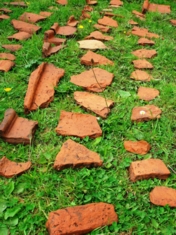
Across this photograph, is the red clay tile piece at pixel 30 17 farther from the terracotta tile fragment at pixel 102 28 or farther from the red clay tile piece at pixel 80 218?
the red clay tile piece at pixel 80 218

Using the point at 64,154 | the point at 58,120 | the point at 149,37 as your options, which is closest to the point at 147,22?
the point at 149,37

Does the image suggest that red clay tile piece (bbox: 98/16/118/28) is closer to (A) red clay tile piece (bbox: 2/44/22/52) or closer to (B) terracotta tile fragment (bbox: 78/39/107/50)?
(B) terracotta tile fragment (bbox: 78/39/107/50)

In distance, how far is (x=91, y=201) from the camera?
185 centimetres

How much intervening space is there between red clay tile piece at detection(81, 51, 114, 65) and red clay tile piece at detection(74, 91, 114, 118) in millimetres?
490

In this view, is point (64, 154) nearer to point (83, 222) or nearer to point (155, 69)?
point (83, 222)

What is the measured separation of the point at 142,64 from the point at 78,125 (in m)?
1.13

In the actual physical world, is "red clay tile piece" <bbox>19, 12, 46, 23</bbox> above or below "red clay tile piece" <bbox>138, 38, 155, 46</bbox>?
above

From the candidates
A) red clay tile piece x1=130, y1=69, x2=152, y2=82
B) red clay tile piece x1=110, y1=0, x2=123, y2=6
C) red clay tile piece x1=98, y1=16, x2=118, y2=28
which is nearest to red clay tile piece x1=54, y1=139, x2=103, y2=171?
red clay tile piece x1=130, y1=69, x2=152, y2=82

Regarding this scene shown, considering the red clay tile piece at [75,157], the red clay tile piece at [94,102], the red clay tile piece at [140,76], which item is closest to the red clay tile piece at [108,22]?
the red clay tile piece at [140,76]

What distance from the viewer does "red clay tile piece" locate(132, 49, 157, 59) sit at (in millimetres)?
3221

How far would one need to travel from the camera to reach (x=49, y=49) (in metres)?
3.18

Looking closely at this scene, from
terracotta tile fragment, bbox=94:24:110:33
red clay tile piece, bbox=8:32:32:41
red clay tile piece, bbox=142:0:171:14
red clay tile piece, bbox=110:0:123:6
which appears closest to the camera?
red clay tile piece, bbox=8:32:32:41

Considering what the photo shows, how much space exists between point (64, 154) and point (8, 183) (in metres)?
0.39

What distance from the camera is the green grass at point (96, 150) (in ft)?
5.81
